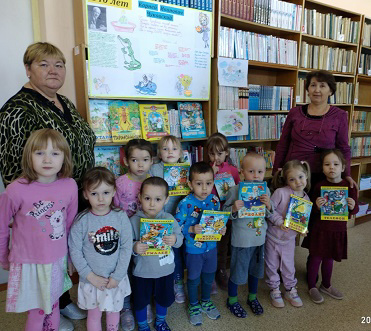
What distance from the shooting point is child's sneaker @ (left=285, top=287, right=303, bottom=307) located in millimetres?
2113

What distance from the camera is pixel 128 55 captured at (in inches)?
→ 91.6

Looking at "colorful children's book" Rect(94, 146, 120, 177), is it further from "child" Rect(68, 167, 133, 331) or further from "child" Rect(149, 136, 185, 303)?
"child" Rect(68, 167, 133, 331)

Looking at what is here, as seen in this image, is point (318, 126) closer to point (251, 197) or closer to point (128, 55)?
point (251, 197)

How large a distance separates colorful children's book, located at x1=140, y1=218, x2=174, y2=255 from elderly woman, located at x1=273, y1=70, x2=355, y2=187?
1.28 m

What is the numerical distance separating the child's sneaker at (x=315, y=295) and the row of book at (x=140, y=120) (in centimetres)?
163

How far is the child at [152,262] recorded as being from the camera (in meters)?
1.64

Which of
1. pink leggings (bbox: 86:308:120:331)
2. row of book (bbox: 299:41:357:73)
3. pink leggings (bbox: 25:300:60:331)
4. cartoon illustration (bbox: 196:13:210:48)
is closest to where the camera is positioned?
pink leggings (bbox: 25:300:60:331)

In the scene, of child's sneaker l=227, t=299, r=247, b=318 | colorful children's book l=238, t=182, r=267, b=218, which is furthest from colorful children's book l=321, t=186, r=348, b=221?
child's sneaker l=227, t=299, r=247, b=318

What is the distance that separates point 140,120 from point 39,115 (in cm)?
106

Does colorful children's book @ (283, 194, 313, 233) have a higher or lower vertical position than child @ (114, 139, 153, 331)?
lower

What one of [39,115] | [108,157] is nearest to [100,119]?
[108,157]

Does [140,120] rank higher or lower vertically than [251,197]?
higher

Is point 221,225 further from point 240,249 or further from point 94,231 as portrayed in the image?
point 94,231

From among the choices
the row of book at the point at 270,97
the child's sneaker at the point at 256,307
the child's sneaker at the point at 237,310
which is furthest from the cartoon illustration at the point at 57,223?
the row of book at the point at 270,97
